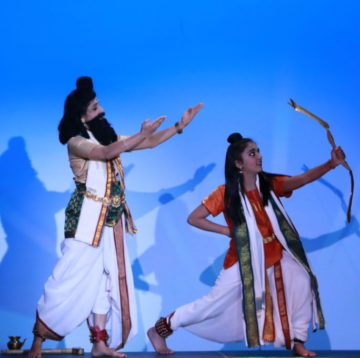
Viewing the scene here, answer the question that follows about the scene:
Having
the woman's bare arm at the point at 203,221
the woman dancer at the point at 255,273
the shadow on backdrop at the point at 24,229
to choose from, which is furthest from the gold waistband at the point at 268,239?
the shadow on backdrop at the point at 24,229

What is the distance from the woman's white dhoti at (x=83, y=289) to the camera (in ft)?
12.8

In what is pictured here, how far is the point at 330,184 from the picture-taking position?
16.3ft

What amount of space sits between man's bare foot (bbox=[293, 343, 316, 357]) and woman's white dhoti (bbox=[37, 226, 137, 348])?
91 cm

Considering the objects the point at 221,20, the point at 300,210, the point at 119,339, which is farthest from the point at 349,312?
the point at 221,20

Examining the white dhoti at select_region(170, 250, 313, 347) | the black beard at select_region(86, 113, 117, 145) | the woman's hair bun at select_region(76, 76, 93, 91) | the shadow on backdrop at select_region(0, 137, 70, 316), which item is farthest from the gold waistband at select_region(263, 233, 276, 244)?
the shadow on backdrop at select_region(0, 137, 70, 316)

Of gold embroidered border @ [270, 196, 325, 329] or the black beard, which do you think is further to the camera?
the black beard

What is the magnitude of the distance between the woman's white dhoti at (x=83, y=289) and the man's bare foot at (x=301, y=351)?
0.91 m

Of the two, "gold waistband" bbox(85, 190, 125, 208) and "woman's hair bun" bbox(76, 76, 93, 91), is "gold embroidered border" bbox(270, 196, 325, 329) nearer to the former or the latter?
"gold waistband" bbox(85, 190, 125, 208)

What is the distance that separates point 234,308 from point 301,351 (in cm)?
47

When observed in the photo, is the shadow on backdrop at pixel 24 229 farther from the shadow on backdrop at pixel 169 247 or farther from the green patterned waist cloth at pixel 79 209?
the green patterned waist cloth at pixel 79 209

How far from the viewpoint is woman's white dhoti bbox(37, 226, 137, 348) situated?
3906mm

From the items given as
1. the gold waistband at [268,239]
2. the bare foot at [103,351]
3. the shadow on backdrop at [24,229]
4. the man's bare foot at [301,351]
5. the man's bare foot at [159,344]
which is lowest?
the man's bare foot at [301,351]

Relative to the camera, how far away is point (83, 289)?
3.95 metres

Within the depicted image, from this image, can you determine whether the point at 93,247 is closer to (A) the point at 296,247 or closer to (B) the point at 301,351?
(A) the point at 296,247
